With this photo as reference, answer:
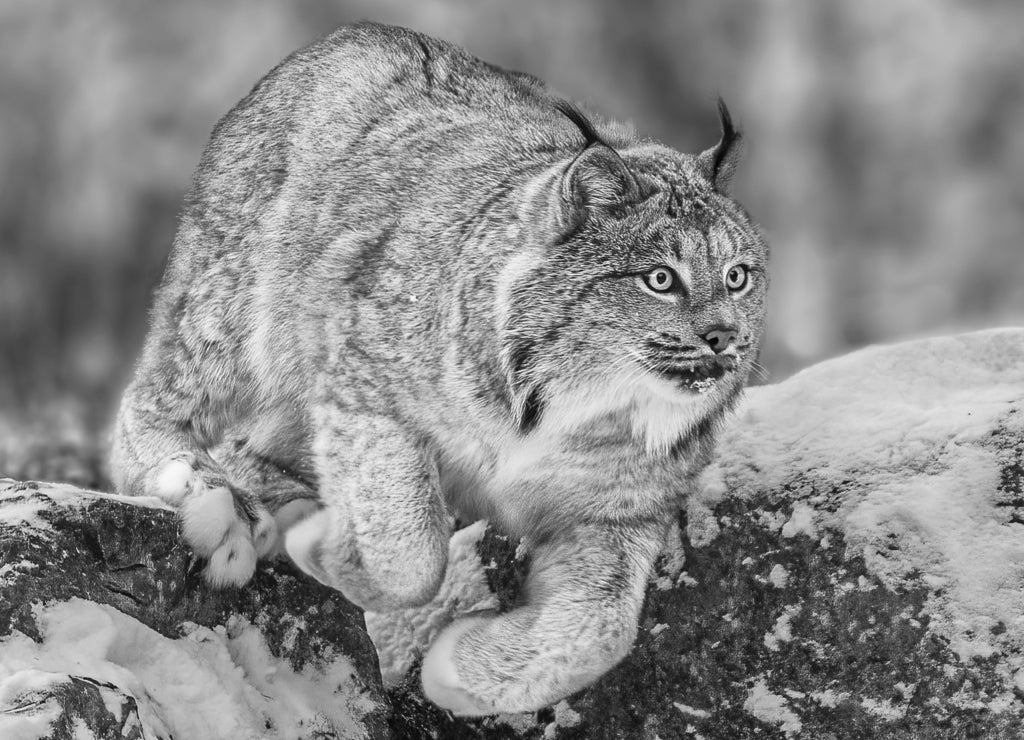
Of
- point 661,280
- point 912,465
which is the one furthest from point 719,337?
point 912,465

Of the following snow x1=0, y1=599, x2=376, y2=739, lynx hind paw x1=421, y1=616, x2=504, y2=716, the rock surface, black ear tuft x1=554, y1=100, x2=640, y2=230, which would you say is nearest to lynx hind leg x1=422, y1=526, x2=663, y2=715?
lynx hind paw x1=421, y1=616, x2=504, y2=716

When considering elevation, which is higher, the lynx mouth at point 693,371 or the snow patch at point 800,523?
the lynx mouth at point 693,371

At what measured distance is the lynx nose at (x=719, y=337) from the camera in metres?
3.46

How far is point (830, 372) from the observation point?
14.8ft

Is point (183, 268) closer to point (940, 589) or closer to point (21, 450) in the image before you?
point (940, 589)

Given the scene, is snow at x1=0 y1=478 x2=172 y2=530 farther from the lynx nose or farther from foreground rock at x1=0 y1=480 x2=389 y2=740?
the lynx nose

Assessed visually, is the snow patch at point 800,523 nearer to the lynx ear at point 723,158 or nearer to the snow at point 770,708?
the snow at point 770,708

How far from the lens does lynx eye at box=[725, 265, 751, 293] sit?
363 cm

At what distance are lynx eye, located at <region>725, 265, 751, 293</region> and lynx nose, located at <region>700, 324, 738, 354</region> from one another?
0.19 meters

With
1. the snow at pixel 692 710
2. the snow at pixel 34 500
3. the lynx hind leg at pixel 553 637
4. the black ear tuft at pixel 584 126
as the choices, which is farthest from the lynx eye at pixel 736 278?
the snow at pixel 34 500

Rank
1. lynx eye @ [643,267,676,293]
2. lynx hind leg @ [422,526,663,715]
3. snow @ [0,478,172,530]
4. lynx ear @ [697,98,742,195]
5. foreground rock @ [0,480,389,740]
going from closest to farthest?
1. foreground rock @ [0,480,389,740]
2. snow @ [0,478,172,530]
3. lynx eye @ [643,267,676,293]
4. lynx hind leg @ [422,526,663,715]
5. lynx ear @ [697,98,742,195]

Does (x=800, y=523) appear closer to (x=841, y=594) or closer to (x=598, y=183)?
(x=841, y=594)

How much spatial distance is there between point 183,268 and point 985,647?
299cm

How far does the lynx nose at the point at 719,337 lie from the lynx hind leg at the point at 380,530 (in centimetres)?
98
